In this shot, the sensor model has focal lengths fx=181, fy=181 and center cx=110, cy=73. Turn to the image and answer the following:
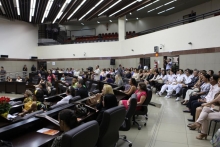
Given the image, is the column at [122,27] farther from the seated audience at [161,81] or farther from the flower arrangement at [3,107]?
the flower arrangement at [3,107]

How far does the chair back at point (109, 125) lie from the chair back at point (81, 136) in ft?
1.57

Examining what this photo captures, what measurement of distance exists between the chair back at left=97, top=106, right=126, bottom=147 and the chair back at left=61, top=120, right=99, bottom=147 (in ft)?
1.57

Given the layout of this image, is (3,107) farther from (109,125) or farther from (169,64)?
(169,64)

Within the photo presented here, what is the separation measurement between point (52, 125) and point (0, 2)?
12175 mm

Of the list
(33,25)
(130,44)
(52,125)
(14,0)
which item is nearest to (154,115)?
(52,125)

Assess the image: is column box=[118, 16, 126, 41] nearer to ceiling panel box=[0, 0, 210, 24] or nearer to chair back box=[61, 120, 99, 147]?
ceiling panel box=[0, 0, 210, 24]

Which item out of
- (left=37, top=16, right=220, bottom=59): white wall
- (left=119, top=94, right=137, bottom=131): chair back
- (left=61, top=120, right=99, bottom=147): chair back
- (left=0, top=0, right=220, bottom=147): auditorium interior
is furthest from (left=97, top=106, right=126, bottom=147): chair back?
(left=37, top=16, right=220, bottom=59): white wall

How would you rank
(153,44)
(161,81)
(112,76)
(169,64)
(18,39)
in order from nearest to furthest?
(161,81), (169,64), (112,76), (153,44), (18,39)

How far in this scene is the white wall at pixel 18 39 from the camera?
16.3m

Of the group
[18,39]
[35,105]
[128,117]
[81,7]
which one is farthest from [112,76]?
[18,39]

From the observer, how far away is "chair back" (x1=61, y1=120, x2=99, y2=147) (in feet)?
5.13

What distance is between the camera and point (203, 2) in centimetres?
1366

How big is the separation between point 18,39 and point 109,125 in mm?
17848

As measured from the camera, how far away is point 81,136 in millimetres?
1661
